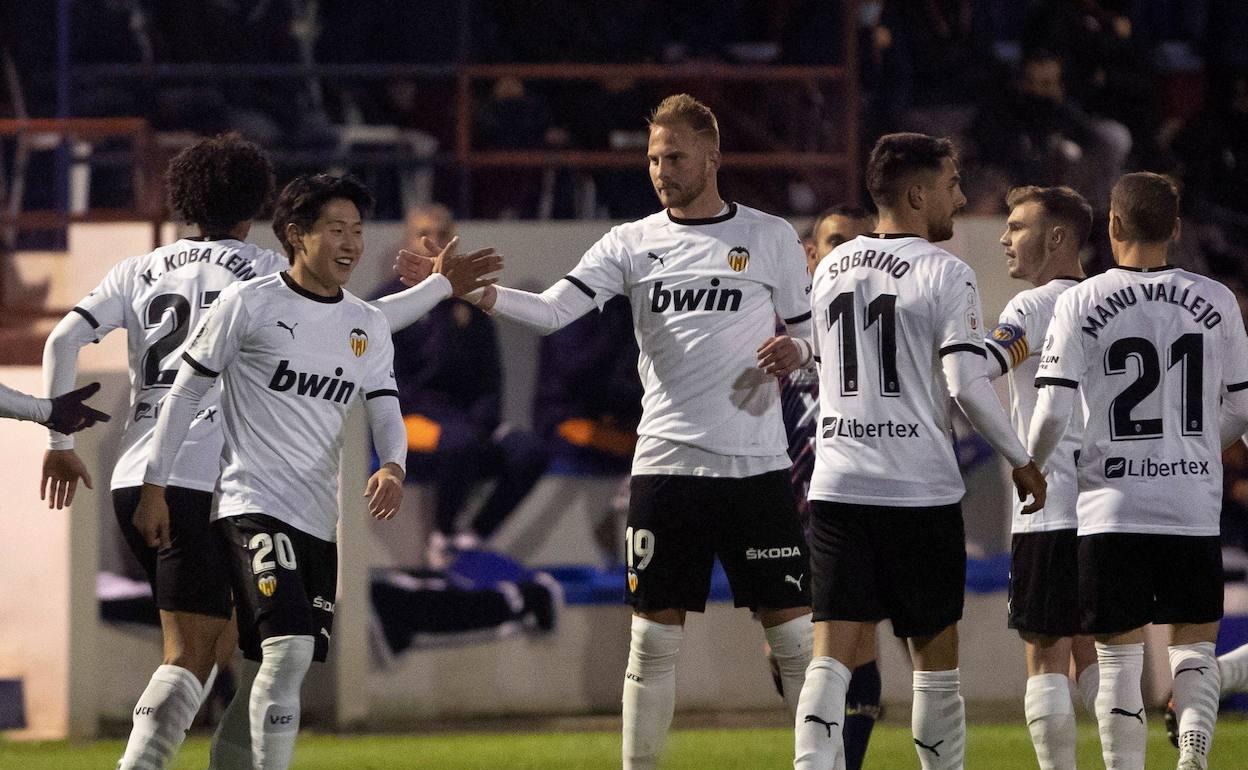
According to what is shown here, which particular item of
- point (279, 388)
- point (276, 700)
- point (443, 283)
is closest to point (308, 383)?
point (279, 388)

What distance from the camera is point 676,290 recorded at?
20.8ft

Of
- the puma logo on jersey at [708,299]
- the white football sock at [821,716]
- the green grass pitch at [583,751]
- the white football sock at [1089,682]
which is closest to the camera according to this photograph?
the white football sock at [821,716]

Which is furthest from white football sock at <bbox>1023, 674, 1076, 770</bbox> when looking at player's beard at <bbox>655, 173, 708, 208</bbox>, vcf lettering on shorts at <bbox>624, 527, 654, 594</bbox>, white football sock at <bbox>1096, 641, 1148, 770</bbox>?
player's beard at <bbox>655, 173, 708, 208</bbox>

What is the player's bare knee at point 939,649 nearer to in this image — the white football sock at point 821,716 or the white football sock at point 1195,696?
the white football sock at point 821,716

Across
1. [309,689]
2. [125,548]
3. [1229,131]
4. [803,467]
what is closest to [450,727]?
[309,689]

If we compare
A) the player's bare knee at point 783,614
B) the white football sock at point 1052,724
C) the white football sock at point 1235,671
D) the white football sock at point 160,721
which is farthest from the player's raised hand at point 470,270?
the white football sock at point 1235,671

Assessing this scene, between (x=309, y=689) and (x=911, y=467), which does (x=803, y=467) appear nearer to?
(x=911, y=467)

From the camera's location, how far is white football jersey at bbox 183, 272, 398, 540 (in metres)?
5.84

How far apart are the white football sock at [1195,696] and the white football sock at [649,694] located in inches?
63.9

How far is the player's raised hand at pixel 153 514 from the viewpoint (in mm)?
5859

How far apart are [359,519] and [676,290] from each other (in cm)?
451

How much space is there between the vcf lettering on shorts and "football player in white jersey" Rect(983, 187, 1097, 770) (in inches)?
49.9

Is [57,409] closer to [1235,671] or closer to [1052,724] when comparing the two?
[1052,724]

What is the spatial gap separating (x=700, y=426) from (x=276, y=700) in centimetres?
159
